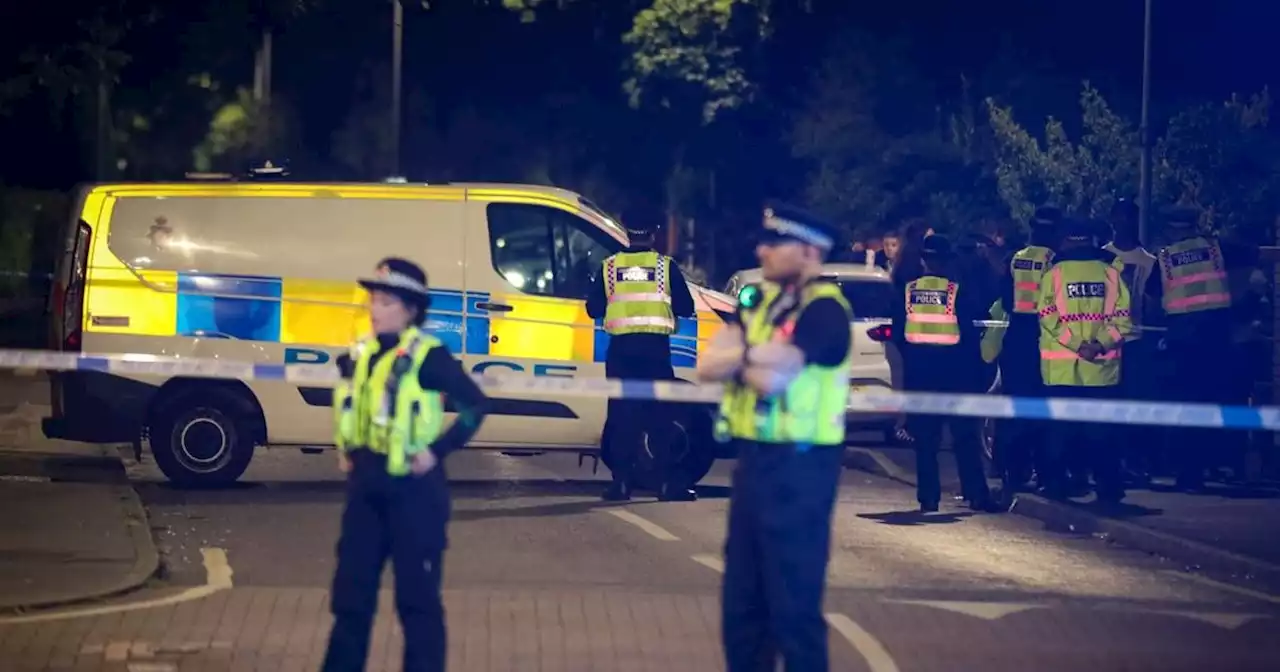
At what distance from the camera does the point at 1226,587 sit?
1096 centimetres

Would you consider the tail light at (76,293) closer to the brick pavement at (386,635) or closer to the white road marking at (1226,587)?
the brick pavement at (386,635)

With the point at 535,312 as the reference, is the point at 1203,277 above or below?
above

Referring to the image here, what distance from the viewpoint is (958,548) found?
12.0 metres

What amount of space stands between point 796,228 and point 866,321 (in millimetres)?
10742

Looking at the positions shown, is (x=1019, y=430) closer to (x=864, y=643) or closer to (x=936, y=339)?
(x=936, y=339)

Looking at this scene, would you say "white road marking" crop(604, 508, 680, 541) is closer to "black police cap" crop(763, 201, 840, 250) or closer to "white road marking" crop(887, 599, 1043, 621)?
"white road marking" crop(887, 599, 1043, 621)

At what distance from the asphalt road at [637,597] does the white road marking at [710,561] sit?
4 cm

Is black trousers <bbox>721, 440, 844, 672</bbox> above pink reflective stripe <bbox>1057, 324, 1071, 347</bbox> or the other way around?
the other way around

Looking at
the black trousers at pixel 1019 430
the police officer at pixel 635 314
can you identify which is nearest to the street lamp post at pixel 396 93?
the police officer at pixel 635 314

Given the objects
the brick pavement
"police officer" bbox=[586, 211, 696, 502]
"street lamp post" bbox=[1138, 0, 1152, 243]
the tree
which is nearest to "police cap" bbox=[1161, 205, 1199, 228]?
"police officer" bbox=[586, 211, 696, 502]

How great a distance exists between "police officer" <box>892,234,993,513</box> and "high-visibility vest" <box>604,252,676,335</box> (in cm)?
147

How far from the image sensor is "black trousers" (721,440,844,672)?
6727mm

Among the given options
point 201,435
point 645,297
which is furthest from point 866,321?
point 201,435

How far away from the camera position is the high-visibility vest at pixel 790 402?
677 cm
